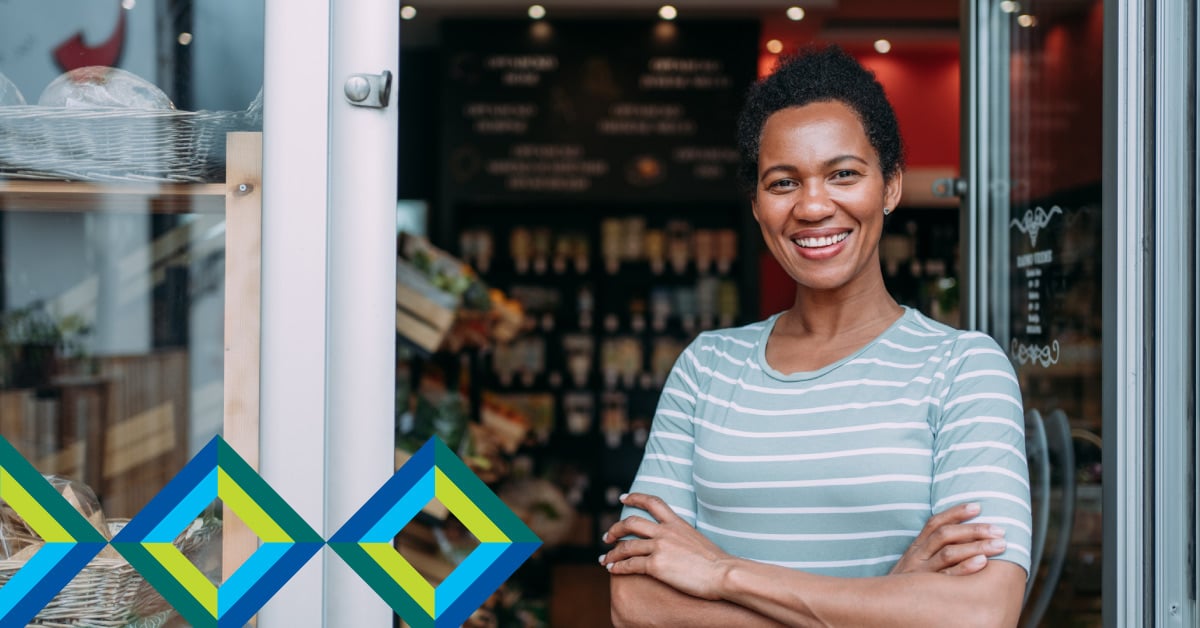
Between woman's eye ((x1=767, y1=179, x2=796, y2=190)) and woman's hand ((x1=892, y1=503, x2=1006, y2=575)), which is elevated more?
woman's eye ((x1=767, y1=179, x2=796, y2=190))

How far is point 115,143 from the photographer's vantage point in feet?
5.64

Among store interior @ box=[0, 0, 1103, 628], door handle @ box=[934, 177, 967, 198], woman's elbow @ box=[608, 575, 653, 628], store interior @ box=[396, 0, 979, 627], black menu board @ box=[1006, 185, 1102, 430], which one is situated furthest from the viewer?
store interior @ box=[396, 0, 979, 627]

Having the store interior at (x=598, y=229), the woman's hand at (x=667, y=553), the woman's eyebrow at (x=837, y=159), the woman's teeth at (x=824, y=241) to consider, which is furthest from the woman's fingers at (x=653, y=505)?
the store interior at (x=598, y=229)

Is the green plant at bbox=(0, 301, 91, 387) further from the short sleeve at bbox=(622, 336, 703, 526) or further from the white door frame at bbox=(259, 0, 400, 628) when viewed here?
the short sleeve at bbox=(622, 336, 703, 526)

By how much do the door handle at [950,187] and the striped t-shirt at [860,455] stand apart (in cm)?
106

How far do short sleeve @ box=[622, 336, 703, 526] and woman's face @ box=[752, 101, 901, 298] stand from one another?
A: 257mm

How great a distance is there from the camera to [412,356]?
4641mm

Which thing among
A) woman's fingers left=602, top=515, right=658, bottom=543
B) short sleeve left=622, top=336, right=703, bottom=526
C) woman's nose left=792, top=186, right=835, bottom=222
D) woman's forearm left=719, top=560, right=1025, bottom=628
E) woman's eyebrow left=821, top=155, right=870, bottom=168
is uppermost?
woman's eyebrow left=821, top=155, right=870, bottom=168

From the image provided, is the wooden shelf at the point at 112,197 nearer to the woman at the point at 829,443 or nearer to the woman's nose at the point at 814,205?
the woman at the point at 829,443

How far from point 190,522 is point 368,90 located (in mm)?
698

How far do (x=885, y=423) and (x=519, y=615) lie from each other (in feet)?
9.50

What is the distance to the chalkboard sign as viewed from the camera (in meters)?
5.91

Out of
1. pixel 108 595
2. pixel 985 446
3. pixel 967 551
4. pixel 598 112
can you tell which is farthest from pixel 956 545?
pixel 598 112
